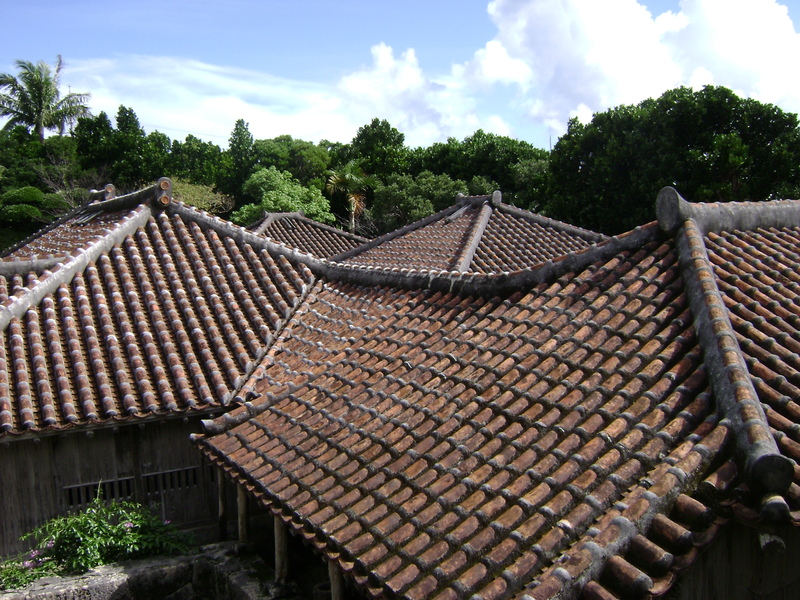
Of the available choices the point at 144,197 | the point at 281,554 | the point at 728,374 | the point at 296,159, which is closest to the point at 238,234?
the point at 144,197

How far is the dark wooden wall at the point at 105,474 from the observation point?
845 cm

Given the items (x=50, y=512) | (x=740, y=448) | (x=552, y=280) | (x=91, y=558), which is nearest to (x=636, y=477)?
(x=740, y=448)

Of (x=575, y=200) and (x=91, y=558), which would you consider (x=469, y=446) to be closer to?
(x=91, y=558)

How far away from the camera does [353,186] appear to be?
41.0m

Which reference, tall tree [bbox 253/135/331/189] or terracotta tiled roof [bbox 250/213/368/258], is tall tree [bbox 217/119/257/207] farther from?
terracotta tiled roof [bbox 250/213/368/258]

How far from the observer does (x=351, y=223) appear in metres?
39.6

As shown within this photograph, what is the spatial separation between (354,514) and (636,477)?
2.39 m

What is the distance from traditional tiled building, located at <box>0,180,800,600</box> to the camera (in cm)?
443

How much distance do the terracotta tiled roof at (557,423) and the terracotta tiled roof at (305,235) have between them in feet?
58.9

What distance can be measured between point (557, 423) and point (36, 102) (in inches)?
2169

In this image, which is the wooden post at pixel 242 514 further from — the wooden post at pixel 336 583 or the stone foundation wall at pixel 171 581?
the wooden post at pixel 336 583

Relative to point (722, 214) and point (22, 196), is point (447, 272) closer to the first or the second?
point (722, 214)

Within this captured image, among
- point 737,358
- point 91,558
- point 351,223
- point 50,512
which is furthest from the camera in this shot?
point 351,223

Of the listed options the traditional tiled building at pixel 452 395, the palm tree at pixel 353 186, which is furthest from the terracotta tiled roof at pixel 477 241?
the palm tree at pixel 353 186
